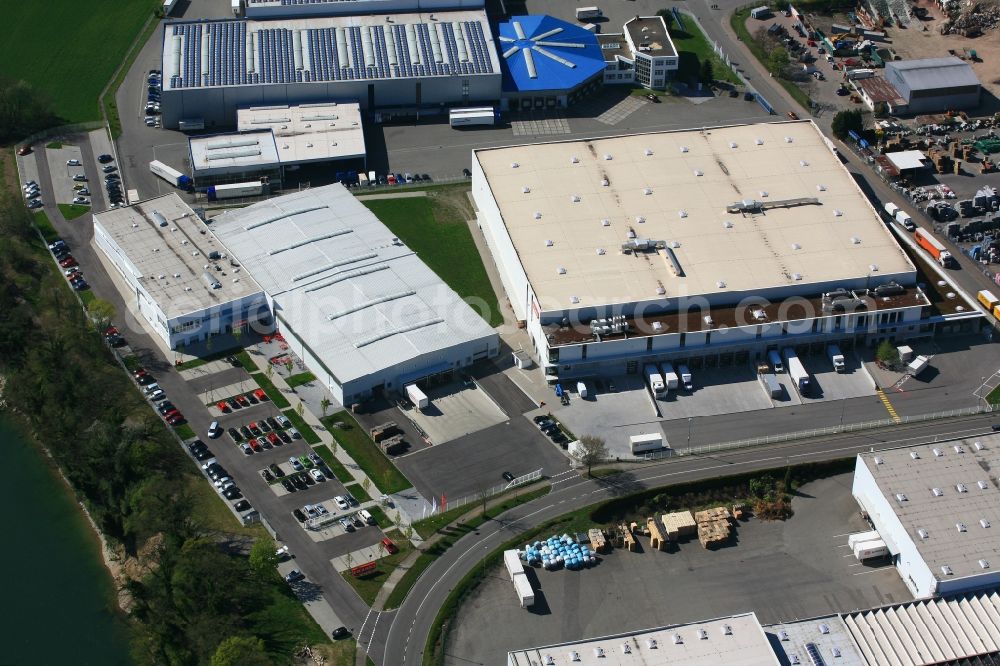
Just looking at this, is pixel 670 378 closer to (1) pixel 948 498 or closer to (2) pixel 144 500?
(1) pixel 948 498

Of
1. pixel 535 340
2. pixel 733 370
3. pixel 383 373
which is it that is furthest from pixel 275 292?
pixel 733 370

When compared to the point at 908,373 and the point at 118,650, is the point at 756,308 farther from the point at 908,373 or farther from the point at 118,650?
the point at 118,650

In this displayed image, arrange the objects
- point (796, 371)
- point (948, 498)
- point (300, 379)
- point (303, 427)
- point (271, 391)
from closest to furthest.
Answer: point (948, 498), point (303, 427), point (271, 391), point (796, 371), point (300, 379)

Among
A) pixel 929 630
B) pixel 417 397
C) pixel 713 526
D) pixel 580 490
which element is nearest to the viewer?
pixel 929 630

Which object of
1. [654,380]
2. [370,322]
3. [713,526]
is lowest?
[713,526]

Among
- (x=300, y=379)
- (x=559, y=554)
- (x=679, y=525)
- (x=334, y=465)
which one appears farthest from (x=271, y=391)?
(x=679, y=525)

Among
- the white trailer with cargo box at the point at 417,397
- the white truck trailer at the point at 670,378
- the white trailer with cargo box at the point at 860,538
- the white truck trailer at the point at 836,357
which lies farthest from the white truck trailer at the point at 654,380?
the white trailer with cargo box at the point at 860,538

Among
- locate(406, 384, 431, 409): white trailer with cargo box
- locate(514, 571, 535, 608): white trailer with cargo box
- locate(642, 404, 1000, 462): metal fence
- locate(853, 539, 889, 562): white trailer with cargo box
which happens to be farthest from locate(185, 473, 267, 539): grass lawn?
locate(853, 539, 889, 562): white trailer with cargo box
